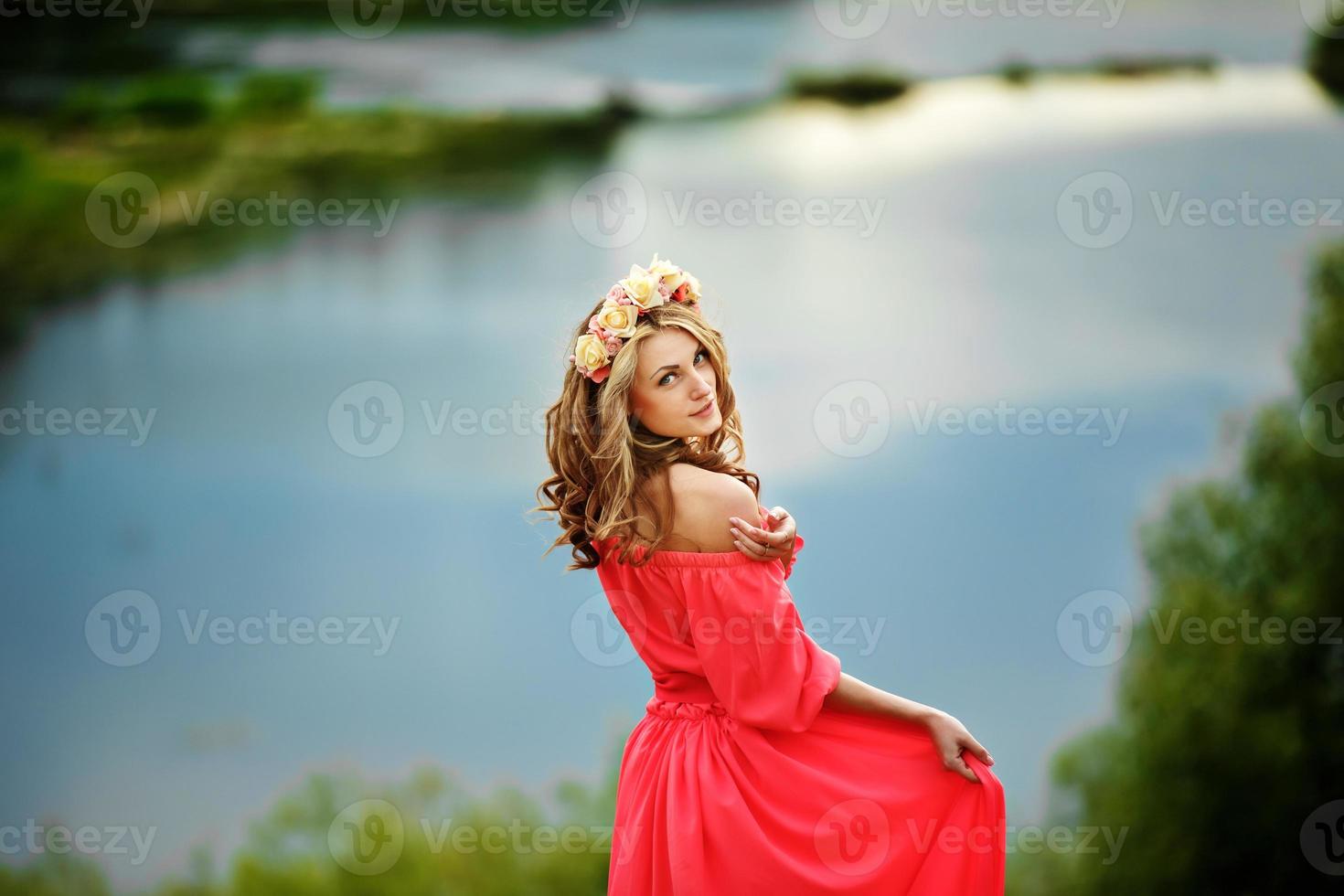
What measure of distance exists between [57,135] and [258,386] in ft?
3.81

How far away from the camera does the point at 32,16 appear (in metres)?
4.82

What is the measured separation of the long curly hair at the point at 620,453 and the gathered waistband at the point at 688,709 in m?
0.25

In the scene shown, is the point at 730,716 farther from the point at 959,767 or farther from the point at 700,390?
the point at 700,390

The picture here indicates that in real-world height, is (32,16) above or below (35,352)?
above

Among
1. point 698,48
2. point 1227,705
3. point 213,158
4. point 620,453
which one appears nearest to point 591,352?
point 620,453

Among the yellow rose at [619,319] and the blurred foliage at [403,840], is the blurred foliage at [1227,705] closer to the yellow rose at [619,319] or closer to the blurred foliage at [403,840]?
the blurred foliage at [403,840]

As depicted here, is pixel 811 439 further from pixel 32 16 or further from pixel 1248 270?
pixel 32 16

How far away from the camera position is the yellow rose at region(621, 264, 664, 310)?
7.24 ft

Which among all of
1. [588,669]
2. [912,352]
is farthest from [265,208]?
[912,352]

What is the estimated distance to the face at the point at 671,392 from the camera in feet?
7.12

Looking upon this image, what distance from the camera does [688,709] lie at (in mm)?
2145

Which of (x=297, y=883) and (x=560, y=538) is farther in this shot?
(x=297, y=883)

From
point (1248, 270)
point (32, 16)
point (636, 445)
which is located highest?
point (32, 16)

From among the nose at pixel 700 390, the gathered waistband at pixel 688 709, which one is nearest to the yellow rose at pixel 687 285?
the nose at pixel 700 390
